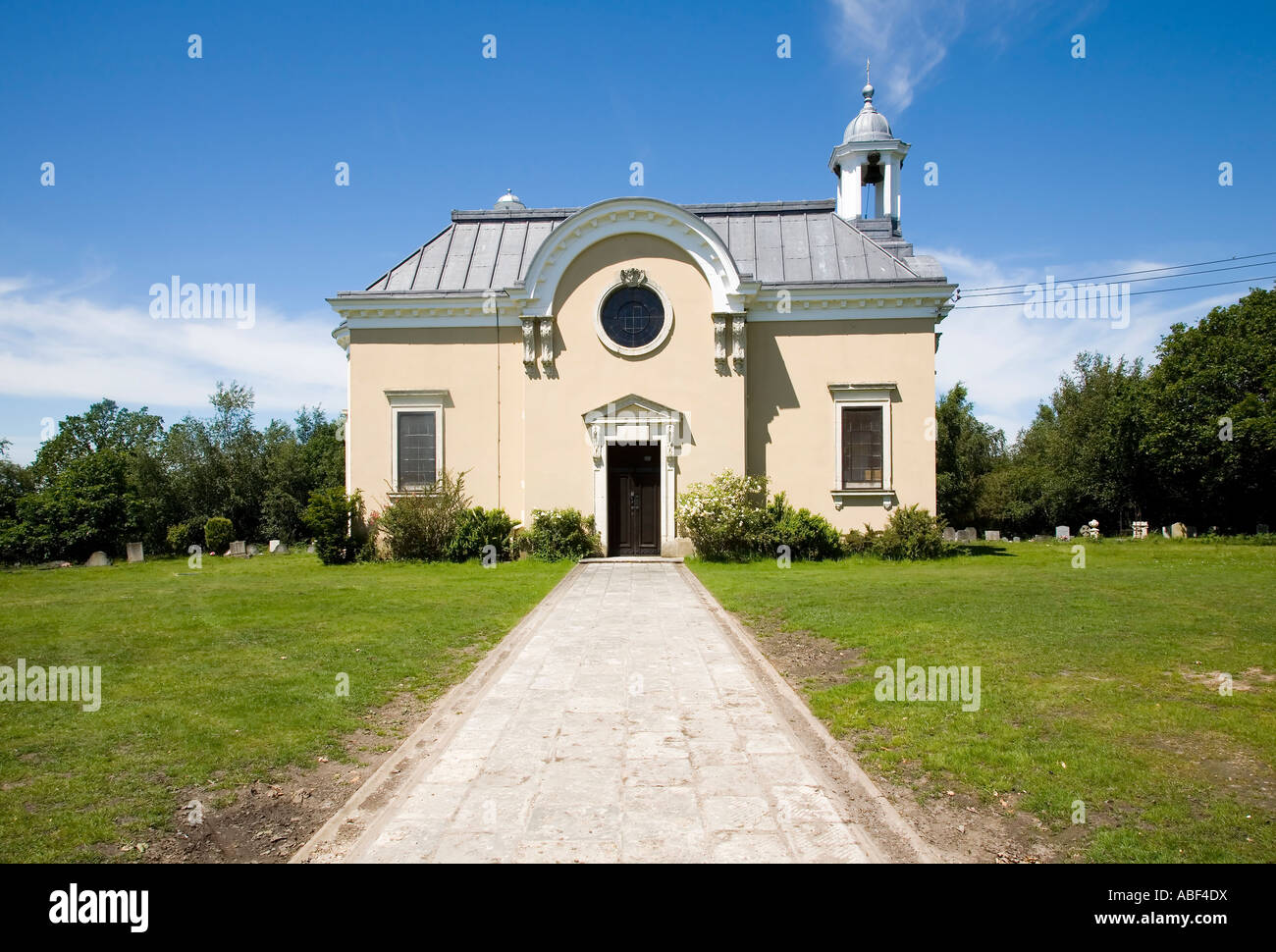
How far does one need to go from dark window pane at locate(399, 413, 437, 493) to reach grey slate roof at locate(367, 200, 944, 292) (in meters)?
3.79

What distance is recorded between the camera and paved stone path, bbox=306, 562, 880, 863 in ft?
14.5

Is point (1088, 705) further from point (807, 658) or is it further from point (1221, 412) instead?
point (1221, 412)

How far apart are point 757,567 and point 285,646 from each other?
12.0 meters

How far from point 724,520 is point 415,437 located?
30.8 feet

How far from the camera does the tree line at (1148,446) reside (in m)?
34.3

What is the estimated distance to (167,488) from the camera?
4056 cm

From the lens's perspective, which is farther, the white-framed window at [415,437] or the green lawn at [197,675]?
the white-framed window at [415,437]

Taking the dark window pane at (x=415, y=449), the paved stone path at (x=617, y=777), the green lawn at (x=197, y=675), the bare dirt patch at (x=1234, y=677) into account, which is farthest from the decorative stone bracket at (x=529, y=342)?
the bare dirt patch at (x=1234, y=677)

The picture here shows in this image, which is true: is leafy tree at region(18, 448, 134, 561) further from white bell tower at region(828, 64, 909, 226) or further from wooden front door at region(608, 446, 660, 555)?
white bell tower at region(828, 64, 909, 226)

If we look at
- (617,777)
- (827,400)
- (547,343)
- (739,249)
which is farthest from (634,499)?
(617,777)

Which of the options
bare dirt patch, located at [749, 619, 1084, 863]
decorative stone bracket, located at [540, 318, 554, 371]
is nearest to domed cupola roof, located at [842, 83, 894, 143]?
decorative stone bracket, located at [540, 318, 554, 371]

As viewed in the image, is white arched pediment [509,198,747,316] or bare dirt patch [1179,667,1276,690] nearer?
bare dirt patch [1179,667,1276,690]

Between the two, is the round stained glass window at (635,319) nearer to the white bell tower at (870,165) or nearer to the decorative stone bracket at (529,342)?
the decorative stone bracket at (529,342)

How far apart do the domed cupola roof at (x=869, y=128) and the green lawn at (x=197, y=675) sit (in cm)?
1988
